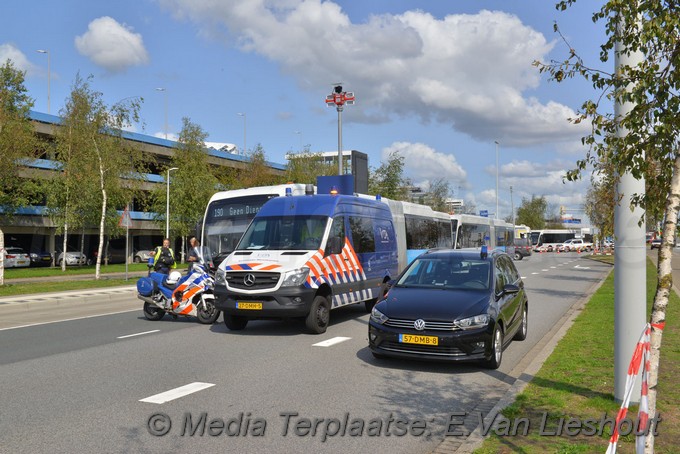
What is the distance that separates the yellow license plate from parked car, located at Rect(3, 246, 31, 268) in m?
45.2

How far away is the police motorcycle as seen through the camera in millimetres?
12758

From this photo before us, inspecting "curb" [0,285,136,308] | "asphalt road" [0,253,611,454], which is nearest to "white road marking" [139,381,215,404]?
"asphalt road" [0,253,611,454]

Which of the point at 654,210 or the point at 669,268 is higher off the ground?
the point at 654,210

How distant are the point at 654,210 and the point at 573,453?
1.92m

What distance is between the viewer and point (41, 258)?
165ft

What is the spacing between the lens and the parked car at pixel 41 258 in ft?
164

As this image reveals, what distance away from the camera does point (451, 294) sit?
8.49 meters

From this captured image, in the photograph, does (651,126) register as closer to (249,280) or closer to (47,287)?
(249,280)

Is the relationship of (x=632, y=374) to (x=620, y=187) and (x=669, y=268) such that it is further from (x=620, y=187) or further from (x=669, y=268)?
(x=620, y=187)

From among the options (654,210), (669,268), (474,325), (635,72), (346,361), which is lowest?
(346,361)

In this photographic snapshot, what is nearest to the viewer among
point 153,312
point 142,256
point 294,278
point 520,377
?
point 520,377

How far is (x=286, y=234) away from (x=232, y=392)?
5.24 m

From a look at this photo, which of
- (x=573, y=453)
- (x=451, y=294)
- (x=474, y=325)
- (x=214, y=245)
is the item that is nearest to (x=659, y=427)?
(x=573, y=453)

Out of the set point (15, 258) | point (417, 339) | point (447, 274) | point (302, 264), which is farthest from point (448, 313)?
point (15, 258)
